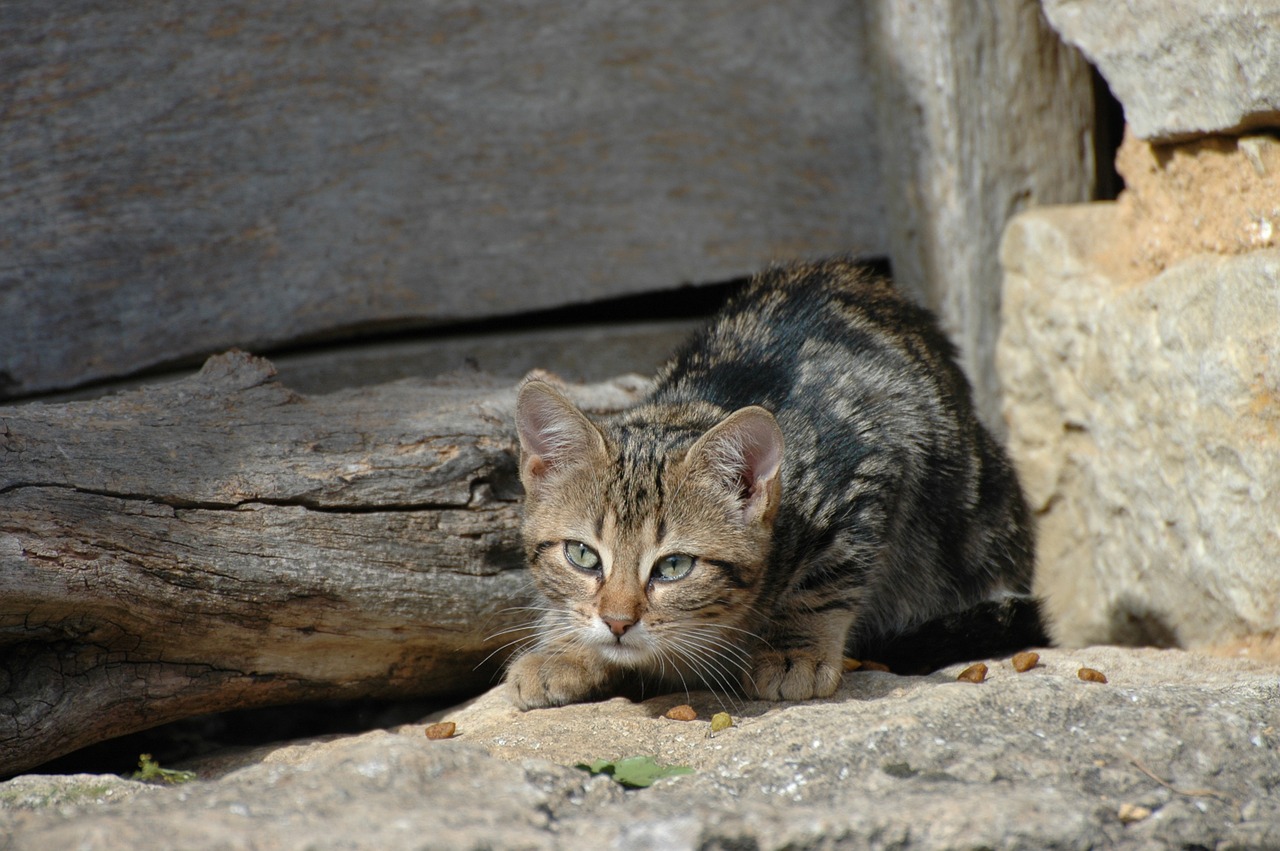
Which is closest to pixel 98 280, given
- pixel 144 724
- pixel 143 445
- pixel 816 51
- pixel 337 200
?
pixel 337 200

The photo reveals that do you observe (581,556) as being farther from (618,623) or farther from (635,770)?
(635,770)

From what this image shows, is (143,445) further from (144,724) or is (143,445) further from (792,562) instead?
(792,562)

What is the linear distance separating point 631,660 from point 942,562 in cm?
135

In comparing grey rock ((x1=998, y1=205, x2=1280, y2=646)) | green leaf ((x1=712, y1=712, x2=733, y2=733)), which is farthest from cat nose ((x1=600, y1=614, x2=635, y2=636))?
grey rock ((x1=998, y1=205, x2=1280, y2=646))

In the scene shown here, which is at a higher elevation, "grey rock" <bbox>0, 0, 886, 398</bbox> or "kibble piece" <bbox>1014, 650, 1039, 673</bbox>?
"grey rock" <bbox>0, 0, 886, 398</bbox>

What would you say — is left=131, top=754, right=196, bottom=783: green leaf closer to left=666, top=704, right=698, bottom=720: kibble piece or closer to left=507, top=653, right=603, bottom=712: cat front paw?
left=507, top=653, right=603, bottom=712: cat front paw

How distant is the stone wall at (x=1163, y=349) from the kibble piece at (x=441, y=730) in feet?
8.15

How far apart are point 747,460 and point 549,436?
613 mm

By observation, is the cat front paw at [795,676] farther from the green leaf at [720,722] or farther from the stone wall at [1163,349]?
the stone wall at [1163,349]

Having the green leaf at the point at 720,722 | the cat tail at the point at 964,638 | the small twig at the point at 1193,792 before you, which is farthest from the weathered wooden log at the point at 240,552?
the small twig at the point at 1193,792

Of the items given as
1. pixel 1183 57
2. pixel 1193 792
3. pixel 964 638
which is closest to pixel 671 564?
pixel 964 638

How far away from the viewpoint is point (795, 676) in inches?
127

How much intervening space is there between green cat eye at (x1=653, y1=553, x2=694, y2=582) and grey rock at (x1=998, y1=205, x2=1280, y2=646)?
1794 mm

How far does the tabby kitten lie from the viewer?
320 cm
